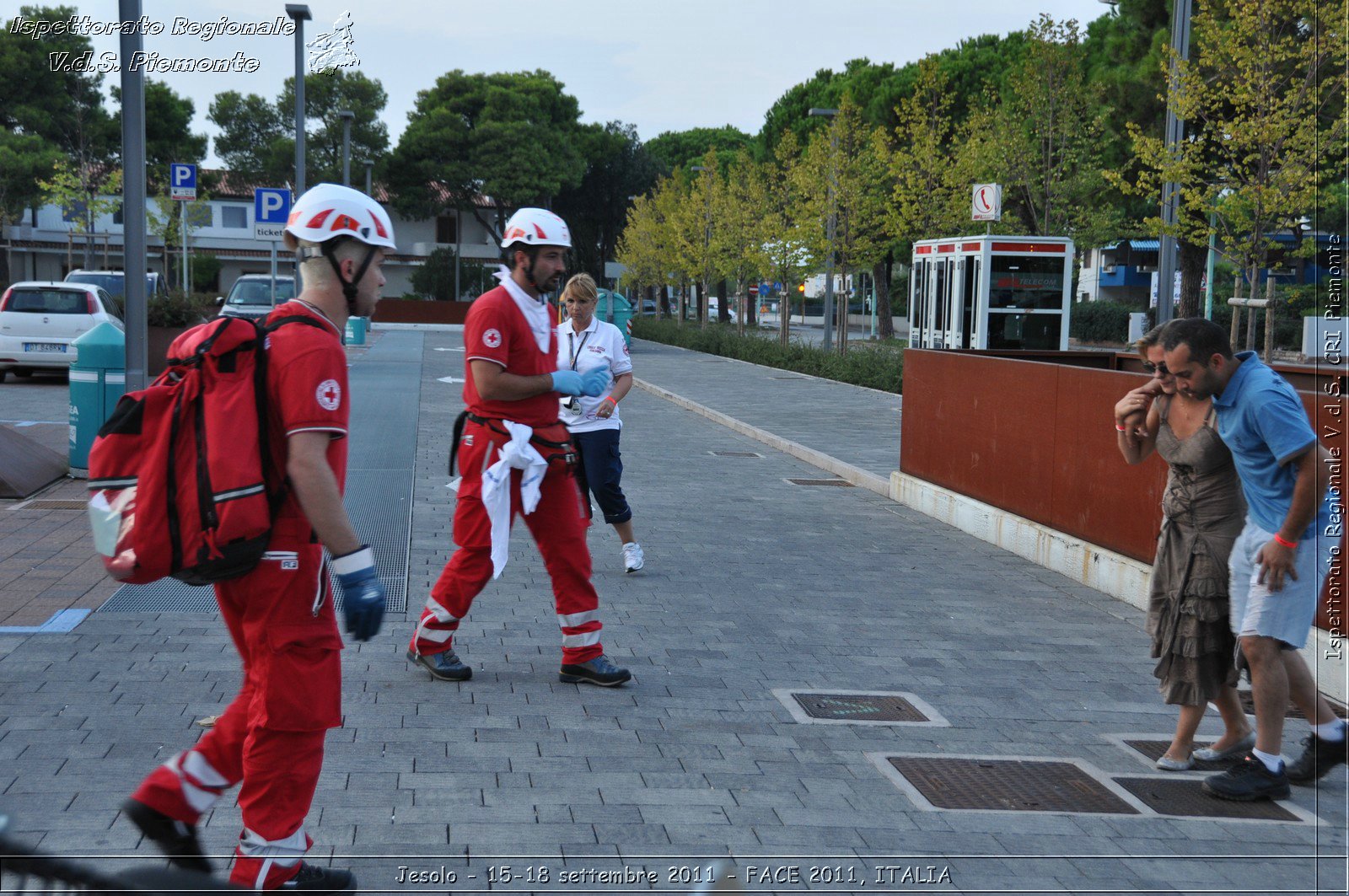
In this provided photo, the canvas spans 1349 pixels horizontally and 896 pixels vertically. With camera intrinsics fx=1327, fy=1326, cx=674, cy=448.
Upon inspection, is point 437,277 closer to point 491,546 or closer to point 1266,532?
point 491,546

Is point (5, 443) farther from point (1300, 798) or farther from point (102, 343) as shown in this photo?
point (1300, 798)

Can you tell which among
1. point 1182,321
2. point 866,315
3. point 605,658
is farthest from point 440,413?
point 866,315

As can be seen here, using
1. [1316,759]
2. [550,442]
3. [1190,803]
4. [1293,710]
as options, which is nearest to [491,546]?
[550,442]

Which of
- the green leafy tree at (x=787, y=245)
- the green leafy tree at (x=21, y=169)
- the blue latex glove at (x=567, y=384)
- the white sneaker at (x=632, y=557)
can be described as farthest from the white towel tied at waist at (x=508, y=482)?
the green leafy tree at (x=21, y=169)

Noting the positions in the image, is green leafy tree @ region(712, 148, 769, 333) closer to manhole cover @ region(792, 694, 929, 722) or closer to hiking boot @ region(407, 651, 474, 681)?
manhole cover @ region(792, 694, 929, 722)

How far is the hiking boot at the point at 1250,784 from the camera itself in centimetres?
471

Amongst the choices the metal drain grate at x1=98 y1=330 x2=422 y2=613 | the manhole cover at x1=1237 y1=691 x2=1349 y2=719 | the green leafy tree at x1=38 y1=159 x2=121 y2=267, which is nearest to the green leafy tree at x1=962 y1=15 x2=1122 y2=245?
the metal drain grate at x1=98 y1=330 x2=422 y2=613

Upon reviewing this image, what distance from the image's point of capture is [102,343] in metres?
10.9

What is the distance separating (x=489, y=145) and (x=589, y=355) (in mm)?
55783

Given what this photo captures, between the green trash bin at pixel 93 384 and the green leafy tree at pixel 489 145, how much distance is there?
5150cm

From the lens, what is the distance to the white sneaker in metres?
8.36

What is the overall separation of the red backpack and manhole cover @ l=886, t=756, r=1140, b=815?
2.57m

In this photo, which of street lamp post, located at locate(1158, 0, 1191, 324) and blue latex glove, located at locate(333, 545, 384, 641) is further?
street lamp post, located at locate(1158, 0, 1191, 324)

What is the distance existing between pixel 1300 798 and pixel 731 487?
8.07m
